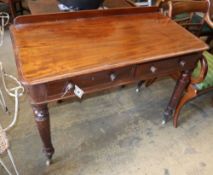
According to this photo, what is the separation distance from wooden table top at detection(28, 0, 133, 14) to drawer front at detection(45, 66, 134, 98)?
2.63ft

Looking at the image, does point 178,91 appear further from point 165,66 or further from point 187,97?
point 165,66

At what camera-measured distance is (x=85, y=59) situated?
1.02 m

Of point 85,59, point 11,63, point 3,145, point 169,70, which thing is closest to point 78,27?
point 85,59

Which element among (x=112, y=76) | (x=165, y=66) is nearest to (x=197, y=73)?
(x=165, y=66)

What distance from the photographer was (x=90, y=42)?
1.14m

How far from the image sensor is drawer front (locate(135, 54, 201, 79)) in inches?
46.0

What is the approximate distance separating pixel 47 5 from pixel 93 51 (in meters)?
0.85

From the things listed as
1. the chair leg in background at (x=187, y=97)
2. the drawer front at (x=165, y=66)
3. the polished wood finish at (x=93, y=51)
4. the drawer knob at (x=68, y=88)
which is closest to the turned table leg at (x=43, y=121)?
the polished wood finish at (x=93, y=51)

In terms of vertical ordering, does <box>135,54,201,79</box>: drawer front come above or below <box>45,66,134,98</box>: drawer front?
below

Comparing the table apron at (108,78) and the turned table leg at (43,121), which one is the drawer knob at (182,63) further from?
the turned table leg at (43,121)

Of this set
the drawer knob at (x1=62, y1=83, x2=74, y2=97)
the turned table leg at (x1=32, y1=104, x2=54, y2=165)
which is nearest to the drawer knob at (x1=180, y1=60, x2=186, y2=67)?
the drawer knob at (x1=62, y1=83, x2=74, y2=97)

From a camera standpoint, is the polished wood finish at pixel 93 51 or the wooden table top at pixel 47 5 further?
the wooden table top at pixel 47 5

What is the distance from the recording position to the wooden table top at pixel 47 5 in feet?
5.19

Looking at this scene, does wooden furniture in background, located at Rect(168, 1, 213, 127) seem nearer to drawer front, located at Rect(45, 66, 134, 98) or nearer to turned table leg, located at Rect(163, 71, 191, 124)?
turned table leg, located at Rect(163, 71, 191, 124)
